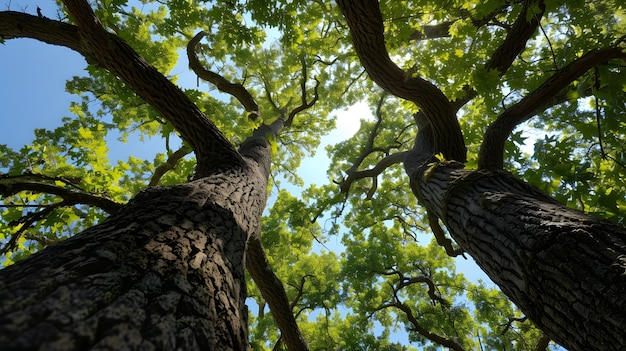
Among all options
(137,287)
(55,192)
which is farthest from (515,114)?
(55,192)

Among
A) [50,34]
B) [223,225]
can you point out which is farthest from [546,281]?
[50,34]

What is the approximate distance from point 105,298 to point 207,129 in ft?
7.98

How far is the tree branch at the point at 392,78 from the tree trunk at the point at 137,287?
2460 mm

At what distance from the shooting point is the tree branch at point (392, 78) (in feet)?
10.5

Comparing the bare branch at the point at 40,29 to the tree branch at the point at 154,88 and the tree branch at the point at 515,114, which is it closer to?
the tree branch at the point at 154,88

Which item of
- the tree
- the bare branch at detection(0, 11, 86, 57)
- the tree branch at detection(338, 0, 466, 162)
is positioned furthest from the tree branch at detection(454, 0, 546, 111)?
the bare branch at detection(0, 11, 86, 57)

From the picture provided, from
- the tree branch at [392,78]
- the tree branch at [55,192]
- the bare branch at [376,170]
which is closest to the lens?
the tree branch at [55,192]

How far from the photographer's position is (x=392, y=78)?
12.8 feet

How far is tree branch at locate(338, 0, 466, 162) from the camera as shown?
319 centimetres

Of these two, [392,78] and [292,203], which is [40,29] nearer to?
[392,78]

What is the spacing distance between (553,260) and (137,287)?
213 centimetres

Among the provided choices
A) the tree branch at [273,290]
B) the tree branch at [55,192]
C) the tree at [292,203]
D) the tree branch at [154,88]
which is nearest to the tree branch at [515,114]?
the tree at [292,203]

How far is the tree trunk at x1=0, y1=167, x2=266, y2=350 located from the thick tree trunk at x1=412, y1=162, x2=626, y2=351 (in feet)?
5.57

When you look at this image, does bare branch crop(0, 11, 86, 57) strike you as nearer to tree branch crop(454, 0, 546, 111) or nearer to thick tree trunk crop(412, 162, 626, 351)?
thick tree trunk crop(412, 162, 626, 351)
